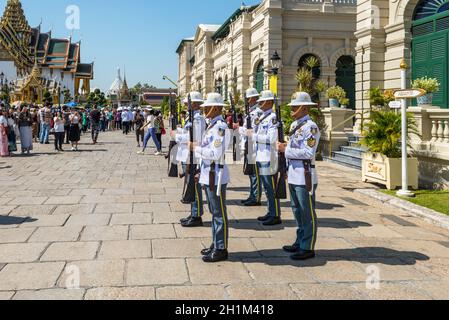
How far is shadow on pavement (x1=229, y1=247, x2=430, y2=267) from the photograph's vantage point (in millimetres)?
5121

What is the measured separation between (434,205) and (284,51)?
23.3 metres

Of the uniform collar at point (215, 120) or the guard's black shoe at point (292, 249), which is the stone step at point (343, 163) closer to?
the guard's black shoe at point (292, 249)

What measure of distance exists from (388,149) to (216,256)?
6.17 m

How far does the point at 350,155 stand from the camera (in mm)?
Result: 14234

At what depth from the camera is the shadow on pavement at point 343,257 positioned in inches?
202

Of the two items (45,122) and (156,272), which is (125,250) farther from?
(45,122)

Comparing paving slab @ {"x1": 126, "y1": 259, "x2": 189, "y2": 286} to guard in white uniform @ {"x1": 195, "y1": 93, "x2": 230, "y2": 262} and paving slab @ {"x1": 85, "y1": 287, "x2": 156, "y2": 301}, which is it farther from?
guard in white uniform @ {"x1": 195, "y1": 93, "x2": 230, "y2": 262}

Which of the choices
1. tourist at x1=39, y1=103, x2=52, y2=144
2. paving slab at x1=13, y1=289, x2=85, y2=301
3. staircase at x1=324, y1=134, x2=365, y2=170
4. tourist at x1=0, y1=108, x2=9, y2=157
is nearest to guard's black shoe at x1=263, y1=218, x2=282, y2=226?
paving slab at x1=13, y1=289, x2=85, y2=301

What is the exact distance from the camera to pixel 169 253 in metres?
5.36

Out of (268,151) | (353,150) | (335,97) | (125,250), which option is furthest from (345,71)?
(125,250)

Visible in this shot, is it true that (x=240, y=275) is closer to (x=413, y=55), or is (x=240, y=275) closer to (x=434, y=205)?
(x=434, y=205)

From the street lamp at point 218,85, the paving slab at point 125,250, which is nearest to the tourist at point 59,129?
the paving slab at point 125,250

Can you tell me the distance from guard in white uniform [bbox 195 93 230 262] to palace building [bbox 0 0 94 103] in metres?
69.4

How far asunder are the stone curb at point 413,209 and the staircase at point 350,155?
4.02 meters
